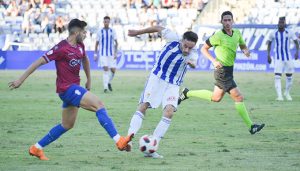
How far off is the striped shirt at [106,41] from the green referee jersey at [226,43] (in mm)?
12573

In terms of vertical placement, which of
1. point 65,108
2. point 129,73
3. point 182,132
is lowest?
point 129,73

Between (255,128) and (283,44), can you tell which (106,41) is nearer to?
(283,44)

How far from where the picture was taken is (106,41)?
96.2ft

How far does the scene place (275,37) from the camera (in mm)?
25000

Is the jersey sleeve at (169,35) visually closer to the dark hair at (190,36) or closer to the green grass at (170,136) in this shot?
the dark hair at (190,36)

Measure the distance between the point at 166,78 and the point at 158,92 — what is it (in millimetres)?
248

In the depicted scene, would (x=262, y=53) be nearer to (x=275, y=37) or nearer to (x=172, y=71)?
(x=275, y=37)

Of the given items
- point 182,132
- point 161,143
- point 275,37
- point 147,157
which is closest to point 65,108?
point 147,157

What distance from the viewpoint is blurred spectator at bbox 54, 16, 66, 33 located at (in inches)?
1746

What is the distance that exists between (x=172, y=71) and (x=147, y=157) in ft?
4.61

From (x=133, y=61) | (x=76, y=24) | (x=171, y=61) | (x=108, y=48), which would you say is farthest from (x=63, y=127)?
(x=133, y=61)

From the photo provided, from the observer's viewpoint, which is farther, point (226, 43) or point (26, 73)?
point (226, 43)

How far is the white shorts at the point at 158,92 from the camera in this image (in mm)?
12539

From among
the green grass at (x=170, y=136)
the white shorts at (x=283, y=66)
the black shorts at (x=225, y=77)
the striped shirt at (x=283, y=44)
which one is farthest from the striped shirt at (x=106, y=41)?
the black shorts at (x=225, y=77)
